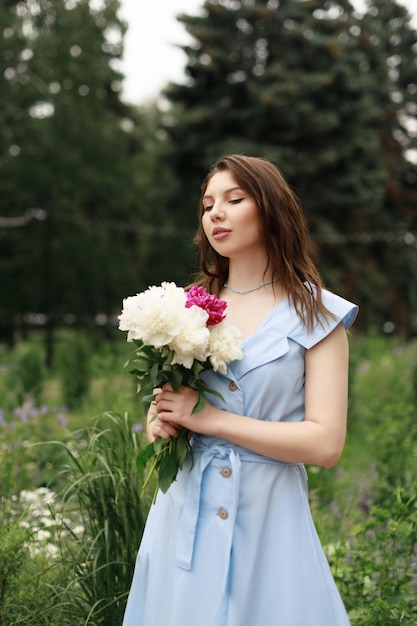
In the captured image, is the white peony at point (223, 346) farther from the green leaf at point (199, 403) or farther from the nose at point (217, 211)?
the nose at point (217, 211)

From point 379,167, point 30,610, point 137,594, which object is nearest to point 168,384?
point 137,594

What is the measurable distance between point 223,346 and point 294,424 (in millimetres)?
240

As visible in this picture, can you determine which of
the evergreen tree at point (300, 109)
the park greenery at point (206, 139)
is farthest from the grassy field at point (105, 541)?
the evergreen tree at point (300, 109)

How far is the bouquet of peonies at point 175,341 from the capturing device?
64.4 inches

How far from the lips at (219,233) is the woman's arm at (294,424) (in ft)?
1.25

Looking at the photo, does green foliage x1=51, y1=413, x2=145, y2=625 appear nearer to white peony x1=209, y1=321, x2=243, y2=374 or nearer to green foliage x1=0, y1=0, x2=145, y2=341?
white peony x1=209, y1=321, x2=243, y2=374

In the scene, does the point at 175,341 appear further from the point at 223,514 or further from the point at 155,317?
the point at 223,514

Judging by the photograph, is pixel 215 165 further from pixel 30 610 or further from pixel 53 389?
pixel 53 389

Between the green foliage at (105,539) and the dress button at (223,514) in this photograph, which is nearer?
the dress button at (223,514)

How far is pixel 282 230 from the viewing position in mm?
1908

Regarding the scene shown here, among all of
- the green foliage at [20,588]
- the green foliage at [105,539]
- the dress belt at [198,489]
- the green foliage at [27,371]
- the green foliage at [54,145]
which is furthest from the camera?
the green foliage at [54,145]

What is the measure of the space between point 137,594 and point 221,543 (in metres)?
0.34

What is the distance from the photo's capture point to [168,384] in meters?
1.73

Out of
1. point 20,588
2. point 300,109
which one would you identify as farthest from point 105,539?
point 300,109
